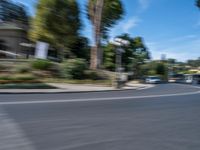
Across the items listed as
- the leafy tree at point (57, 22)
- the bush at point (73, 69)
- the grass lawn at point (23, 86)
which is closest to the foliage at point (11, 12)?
the leafy tree at point (57, 22)

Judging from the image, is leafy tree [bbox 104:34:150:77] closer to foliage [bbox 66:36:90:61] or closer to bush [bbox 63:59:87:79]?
foliage [bbox 66:36:90:61]

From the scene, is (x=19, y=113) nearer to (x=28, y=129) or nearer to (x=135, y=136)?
(x=28, y=129)

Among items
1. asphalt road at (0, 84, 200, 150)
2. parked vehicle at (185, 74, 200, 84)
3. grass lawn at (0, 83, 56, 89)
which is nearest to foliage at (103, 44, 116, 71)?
parked vehicle at (185, 74, 200, 84)

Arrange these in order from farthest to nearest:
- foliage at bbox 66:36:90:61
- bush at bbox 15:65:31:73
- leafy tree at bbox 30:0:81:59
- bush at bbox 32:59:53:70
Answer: foliage at bbox 66:36:90:61 < leafy tree at bbox 30:0:81:59 < bush at bbox 32:59:53:70 < bush at bbox 15:65:31:73

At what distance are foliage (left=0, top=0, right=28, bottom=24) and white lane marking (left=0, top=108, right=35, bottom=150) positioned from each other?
72.7 m

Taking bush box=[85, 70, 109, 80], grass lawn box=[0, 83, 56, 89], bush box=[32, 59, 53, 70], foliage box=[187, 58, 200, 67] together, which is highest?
foliage box=[187, 58, 200, 67]

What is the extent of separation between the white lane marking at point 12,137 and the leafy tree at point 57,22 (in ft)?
126

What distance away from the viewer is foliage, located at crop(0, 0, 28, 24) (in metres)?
78.6

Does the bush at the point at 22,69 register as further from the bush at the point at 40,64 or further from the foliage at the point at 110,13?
the foliage at the point at 110,13

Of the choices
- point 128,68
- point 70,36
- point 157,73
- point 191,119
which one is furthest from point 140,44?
point 191,119

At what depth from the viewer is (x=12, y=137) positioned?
21.8 feet

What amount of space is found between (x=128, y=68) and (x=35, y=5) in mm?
25459

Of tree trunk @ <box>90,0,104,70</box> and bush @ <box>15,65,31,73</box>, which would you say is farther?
tree trunk @ <box>90,0,104,70</box>

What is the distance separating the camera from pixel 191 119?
10492mm
